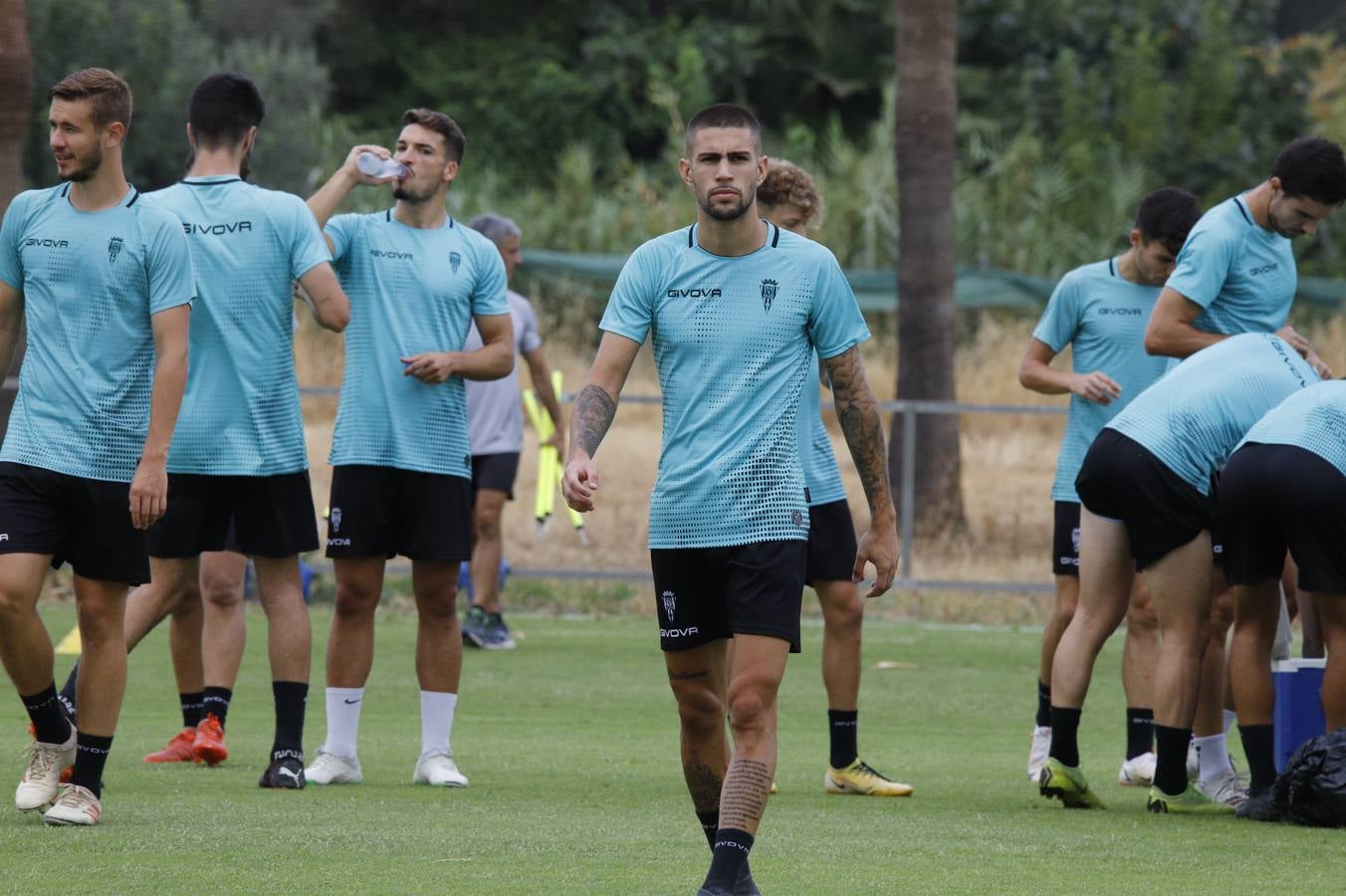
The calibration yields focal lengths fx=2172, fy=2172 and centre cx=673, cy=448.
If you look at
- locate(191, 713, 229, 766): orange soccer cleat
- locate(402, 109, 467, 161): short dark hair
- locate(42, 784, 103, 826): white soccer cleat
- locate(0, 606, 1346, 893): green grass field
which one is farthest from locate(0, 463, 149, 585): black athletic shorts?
locate(402, 109, 467, 161): short dark hair

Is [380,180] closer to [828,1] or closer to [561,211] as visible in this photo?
[561,211]

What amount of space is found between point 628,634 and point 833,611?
6.58 meters

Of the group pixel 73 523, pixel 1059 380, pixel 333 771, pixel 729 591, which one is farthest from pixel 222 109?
pixel 1059 380

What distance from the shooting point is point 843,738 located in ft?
28.1

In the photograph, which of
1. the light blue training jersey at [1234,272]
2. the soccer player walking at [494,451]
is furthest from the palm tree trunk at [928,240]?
the light blue training jersey at [1234,272]

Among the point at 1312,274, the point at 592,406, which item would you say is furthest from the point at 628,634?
the point at 1312,274

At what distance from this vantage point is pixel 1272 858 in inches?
272

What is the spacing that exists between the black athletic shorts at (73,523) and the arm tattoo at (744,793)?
7.61 ft

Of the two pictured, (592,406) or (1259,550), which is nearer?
(592,406)

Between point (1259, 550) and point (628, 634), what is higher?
point (1259, 550)

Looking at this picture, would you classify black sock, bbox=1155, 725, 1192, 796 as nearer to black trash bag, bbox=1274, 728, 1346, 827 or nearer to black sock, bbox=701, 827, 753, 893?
black trash bag, bbox=1274, 728, 1346, 827

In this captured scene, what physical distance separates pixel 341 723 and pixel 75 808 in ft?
5.44

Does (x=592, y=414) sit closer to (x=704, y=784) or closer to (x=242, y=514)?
(x=704, y=784)

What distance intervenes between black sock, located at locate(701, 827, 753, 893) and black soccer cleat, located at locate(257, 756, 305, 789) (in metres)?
2.83
